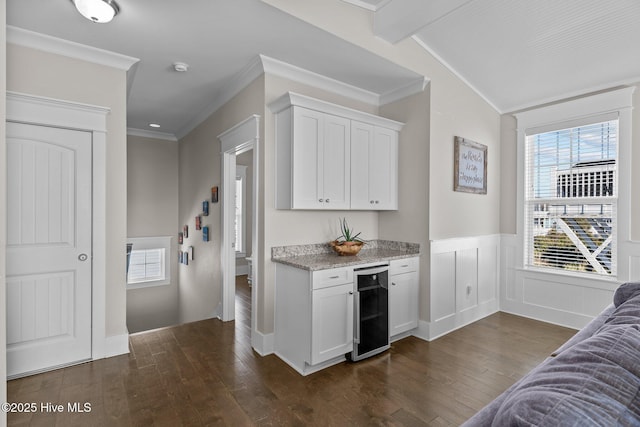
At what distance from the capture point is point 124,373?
102 inches

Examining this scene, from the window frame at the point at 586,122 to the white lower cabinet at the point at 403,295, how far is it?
183cm

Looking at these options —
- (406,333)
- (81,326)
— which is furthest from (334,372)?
(81,326)

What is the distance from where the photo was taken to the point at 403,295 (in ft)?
10.9

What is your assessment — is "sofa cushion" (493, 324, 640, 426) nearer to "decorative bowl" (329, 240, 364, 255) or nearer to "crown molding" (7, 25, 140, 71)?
"decorative bowl" (329, 240, 364, 255)

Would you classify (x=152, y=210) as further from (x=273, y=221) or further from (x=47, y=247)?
(x=273, y=221)

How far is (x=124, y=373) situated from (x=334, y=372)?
67.2 inches

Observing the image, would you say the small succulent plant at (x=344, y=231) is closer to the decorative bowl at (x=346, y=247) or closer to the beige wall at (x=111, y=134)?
the decorative bowl at (x=346, y=247)

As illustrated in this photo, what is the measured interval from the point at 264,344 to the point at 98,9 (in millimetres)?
2895

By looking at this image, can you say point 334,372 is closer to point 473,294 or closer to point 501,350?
point 501,350

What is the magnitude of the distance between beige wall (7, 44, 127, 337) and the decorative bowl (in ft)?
6.63

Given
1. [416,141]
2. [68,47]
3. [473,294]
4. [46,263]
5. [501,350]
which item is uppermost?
[68,47]

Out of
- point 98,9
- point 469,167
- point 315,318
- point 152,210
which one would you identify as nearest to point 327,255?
point 315,318

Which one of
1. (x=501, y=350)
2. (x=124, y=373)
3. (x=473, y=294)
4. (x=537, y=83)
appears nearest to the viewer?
(x=124, y=373)

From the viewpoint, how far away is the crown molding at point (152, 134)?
5427 millimetres
